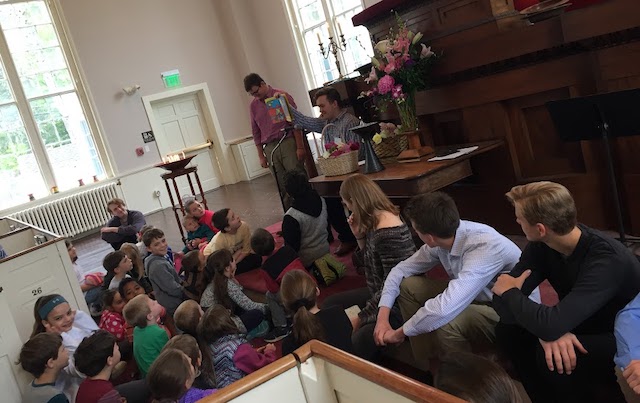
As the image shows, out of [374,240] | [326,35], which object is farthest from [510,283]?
[326,35]

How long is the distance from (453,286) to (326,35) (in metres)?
8.28

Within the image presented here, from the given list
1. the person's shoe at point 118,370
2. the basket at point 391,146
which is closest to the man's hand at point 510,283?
the basket at point 391,146

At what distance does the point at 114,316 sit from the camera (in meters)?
3.89

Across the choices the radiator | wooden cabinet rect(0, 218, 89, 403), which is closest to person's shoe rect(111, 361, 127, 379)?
wooden cabinet rect(0, 218, 89, 403)

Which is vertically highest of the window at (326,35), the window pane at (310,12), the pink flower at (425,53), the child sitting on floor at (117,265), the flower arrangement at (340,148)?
the window pane at (310,12)

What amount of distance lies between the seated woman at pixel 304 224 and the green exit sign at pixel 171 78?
7.42 m

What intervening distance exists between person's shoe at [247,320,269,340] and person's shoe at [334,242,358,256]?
1.26 metres

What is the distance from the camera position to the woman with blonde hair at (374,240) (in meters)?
2.64

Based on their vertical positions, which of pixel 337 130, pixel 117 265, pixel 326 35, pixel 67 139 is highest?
pixel 326 35

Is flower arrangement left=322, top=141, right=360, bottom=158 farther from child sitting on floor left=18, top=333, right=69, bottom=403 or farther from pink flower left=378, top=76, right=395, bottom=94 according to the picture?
child sitting on floor left=18, top=333, right=69, bottom=403

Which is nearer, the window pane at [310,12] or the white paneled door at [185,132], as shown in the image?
the window pane at [310,12]

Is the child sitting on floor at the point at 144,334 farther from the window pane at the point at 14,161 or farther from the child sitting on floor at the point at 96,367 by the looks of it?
the window pane at the point at 14,161

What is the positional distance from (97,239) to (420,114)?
677 centimetres

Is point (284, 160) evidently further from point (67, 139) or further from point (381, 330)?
point (67, 139)
